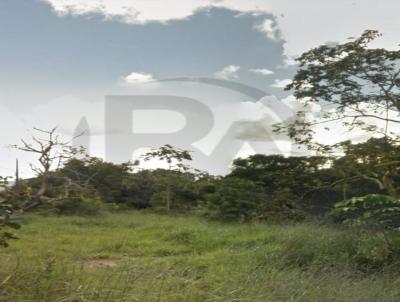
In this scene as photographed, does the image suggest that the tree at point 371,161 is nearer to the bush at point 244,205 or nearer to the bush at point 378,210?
the bush at point 244,205

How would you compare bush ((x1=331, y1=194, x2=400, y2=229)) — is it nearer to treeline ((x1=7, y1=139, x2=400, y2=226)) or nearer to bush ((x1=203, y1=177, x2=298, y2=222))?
treeline ((x1=7, y1=139, x2=400, y2=226))

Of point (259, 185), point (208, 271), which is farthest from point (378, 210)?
point (259, 185)

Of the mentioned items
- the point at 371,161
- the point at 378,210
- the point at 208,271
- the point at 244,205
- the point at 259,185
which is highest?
the point at 371,161

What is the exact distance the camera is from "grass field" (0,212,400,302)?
10.3 ft

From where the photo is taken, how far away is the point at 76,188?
3250 millimetres

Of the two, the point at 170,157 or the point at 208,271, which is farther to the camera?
the point at 170,157

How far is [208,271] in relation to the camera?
503cm

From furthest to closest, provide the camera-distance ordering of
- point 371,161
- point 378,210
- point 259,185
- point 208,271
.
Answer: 1. point 259,185
2. point 371,161
3. point 378,210
4. point 208,271

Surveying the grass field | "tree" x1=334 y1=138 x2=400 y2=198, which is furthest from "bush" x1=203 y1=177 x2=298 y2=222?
the grass field

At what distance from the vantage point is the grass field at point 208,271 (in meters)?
3.14

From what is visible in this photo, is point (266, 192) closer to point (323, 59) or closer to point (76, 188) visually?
point (323, 59)

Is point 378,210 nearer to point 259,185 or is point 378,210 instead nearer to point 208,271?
point 208,271

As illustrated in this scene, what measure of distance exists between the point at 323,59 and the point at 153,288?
9133 mm

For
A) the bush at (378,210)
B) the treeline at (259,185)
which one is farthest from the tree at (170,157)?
the bush at (378,210)
